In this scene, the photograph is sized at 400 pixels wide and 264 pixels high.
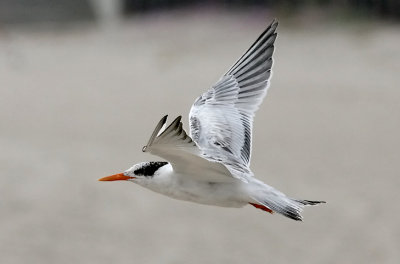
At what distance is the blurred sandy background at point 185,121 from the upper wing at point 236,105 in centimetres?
528

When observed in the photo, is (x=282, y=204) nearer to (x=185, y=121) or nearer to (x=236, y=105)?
(x=236, y=105)

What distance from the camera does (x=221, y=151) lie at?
133 inches

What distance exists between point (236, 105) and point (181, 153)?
1.06 metres

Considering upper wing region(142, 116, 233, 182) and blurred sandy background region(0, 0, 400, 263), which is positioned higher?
upper wing region(142, 116, 233, 182)

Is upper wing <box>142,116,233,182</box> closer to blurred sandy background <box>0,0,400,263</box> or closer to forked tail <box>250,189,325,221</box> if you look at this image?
forked tail <box>250,189,325,221</box>

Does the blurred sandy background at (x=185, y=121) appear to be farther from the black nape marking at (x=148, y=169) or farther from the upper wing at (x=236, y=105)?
the black nape marking at (x=148, y=169)

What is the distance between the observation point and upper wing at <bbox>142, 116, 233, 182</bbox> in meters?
2.69

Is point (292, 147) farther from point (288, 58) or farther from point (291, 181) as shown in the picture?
point (288, 58)

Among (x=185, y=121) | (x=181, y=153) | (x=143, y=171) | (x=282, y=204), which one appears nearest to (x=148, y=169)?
(x=143, y=171)

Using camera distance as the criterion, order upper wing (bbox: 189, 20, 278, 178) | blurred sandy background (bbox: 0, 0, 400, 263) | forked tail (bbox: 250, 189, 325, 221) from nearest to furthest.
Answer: forked tail (bbox: 250, 189, 325, 221), upper wing (bbox: 189, 20, 278, 178), blurred sandy background (bbox: 0, 0, 400, 263)

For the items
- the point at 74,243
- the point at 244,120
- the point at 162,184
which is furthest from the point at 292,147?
the point at 162,184

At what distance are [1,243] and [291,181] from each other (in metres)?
3.21

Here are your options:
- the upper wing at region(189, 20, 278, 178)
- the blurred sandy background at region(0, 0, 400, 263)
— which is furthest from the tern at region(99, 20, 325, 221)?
the blurred sandy background at region(0, 0, 400, 263)

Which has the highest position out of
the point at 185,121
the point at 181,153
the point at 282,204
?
the point at 181,153
